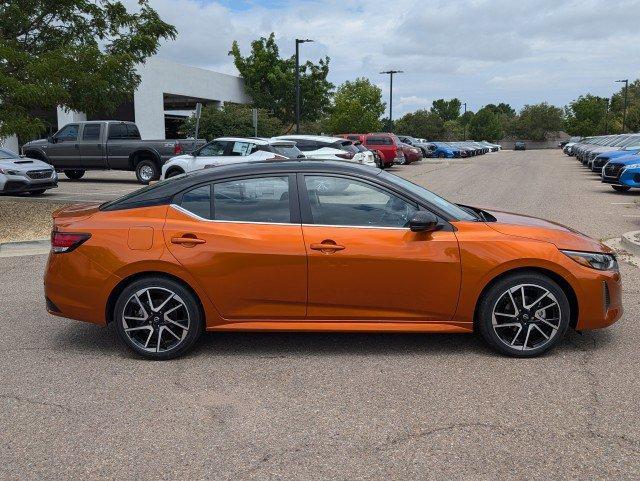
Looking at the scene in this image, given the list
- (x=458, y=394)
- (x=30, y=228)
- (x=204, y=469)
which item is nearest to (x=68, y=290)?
(x=204, y=469)

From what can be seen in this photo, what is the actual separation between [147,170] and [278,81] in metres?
30.4

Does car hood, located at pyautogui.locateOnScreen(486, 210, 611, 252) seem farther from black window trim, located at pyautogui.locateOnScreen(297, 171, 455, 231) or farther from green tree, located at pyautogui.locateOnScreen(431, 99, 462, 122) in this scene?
green tree, located at pyautogui.locateOnScreen(431, 99, 462, 122)

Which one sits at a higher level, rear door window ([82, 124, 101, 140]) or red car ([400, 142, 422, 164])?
rear door window ([82, 124, 101, 140])

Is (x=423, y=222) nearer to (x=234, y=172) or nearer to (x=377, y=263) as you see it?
(x=377, y=263)

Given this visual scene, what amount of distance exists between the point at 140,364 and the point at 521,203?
12840 mm

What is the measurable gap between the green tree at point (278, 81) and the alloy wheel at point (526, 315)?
46.7 meters

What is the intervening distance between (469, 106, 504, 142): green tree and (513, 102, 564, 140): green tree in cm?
1046

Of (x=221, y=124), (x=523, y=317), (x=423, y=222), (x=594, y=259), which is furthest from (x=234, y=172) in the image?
(x=221, y=124)

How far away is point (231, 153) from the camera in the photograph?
1733 centimetres

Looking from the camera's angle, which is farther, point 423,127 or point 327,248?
point 423,127

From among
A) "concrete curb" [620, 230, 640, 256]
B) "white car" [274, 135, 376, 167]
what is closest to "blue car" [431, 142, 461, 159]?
"white car" [274, 135, 376, 167]

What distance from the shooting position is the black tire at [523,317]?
4.96 metres

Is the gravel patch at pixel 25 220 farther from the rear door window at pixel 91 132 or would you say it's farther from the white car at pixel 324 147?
the white car at pixel 324 147

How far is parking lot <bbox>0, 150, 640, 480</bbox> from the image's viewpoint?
3500 mm
